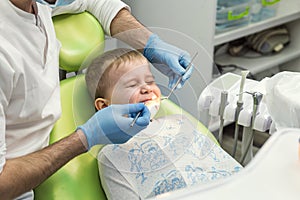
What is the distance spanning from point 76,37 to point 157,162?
46 centimetres

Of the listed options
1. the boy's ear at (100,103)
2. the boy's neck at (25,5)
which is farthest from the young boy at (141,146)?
the boy's neck at (25,5)

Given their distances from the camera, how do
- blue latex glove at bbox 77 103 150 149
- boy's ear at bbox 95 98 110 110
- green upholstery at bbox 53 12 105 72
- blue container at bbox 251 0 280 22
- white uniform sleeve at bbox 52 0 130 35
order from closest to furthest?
blue latex glove at bbox 77 103 150 149
boy's ear at bbox 95 98 110 110
green upholstery at bbox 53 12 105 72
white uniform sleeve at bbox 52 0 130 35
blue container at bbox 251 0 280 22

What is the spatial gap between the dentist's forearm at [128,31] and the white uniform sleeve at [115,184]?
34cm

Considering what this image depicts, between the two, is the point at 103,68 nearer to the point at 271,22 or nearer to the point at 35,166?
the point at 35,166

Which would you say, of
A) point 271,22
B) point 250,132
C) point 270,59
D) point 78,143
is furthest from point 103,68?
point 270,59

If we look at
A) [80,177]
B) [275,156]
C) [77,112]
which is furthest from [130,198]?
[275,156]

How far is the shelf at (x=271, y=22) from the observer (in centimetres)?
229

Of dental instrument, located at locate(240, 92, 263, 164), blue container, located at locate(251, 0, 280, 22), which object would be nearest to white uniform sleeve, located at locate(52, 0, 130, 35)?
dental instrument, located at locate(240, 92, 263, 164)

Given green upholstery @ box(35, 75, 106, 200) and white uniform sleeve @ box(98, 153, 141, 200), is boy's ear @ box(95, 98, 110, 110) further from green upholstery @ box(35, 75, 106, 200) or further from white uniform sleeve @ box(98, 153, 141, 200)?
white uniform sleeve @ box(98, 153, 141, 200)

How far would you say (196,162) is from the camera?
1.29 metres

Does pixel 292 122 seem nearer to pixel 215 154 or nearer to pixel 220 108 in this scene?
pixel 220 108

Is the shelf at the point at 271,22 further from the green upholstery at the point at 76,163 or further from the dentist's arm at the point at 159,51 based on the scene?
the green upholstery at the point at 76,163

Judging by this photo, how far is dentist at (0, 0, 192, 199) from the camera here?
3.40 feet

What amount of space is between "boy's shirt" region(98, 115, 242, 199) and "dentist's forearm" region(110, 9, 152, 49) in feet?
0.82
